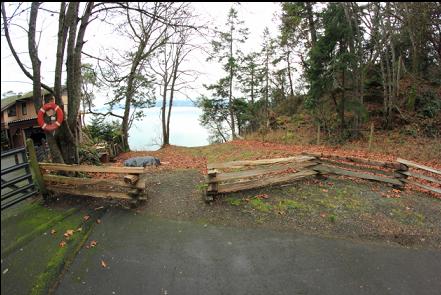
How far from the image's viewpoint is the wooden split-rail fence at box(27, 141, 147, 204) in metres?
6.18

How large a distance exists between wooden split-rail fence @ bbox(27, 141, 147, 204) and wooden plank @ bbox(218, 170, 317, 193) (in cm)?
194

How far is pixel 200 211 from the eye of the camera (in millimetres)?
6320

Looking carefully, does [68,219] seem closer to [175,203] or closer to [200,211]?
[175,203]

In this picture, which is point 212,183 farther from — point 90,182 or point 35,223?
point 35,223

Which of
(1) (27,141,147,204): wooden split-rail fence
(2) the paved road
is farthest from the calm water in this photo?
(2) the paved road

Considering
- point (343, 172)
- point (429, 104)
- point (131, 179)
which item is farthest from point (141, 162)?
point (429, 104)

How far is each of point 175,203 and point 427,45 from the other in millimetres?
20925

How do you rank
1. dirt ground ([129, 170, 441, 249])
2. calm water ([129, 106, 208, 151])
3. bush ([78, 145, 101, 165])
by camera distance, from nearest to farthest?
dirt ground ([129, 170, 441, 249]), bush ([78, 145, 101, 165]), calm water ([129, 106, 208, 151])

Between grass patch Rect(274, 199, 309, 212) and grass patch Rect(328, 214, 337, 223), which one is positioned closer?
grass patch Rect(328, 214, 337, 223)

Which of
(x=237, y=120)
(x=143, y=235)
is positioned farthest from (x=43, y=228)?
(x=237, y=120)

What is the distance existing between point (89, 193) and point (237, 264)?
3848mm

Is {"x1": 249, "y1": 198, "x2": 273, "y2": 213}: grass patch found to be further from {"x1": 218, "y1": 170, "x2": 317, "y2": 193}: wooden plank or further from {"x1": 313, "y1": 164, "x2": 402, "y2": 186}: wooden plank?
{"x1": 313, "y1": 164, "x2": 402, "y2": 186}: wooden plank

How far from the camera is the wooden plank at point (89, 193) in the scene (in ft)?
20.7

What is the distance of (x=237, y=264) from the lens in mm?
4641
